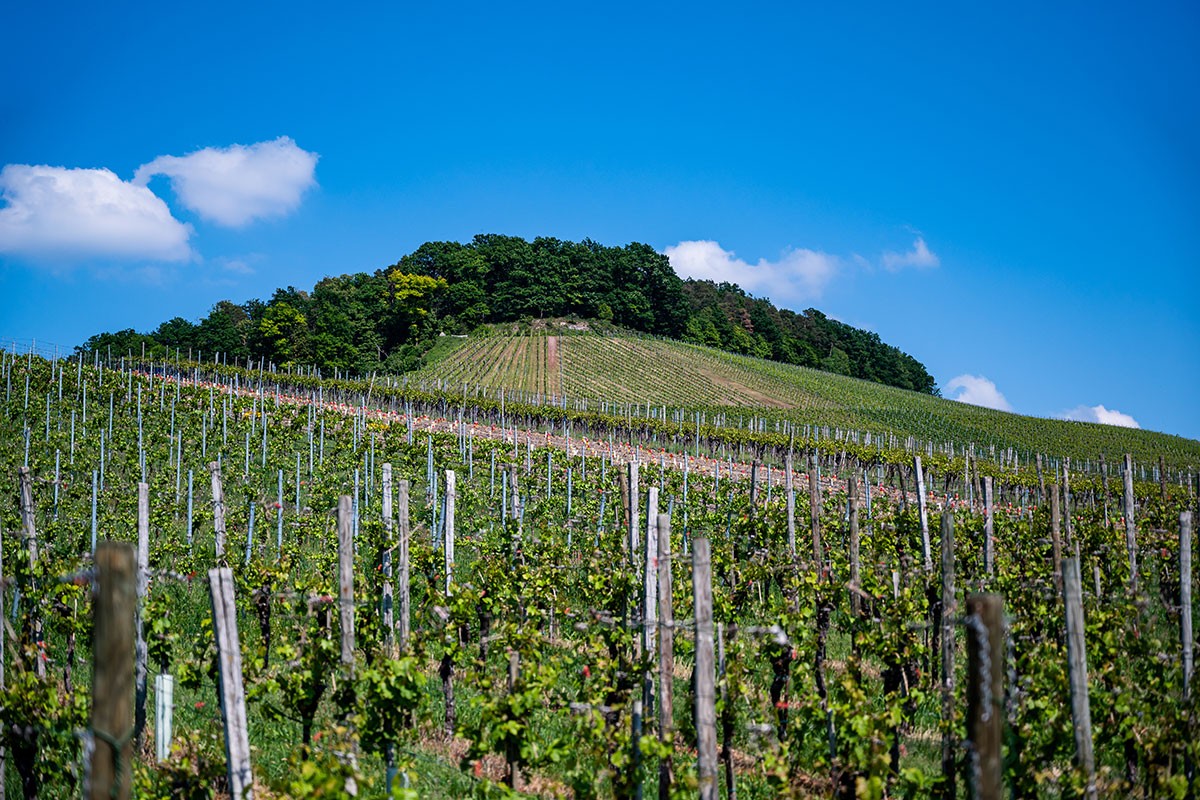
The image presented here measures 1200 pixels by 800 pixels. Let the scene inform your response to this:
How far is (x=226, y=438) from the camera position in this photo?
23.3 metres

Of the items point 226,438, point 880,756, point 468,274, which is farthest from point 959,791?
point 468,274

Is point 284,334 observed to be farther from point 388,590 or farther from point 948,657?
point 948,657

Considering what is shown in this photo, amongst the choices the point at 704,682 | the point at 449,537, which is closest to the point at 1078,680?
the point at 704,682

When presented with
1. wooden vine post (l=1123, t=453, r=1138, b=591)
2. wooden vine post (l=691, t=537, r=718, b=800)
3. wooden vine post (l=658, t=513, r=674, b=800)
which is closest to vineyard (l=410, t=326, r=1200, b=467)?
wooden vine post (l=1123, t=453, r=1138, b=591)

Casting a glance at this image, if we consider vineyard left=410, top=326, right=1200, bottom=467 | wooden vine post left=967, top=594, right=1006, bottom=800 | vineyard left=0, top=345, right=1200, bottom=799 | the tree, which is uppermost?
the tree

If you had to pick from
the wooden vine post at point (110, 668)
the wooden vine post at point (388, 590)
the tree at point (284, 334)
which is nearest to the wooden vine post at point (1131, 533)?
the wooden vine post at point (388, 590)

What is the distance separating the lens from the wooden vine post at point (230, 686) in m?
4.97

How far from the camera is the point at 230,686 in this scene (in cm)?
501

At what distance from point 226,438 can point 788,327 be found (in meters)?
94.7

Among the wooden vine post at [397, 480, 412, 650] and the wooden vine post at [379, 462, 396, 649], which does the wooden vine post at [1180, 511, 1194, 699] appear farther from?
the wooden vine post at [397, 480, 412, 650]

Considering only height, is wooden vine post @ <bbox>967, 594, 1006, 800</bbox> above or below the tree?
below

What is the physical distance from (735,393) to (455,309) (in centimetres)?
3148

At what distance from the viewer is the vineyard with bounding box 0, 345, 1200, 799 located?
5.36 metres

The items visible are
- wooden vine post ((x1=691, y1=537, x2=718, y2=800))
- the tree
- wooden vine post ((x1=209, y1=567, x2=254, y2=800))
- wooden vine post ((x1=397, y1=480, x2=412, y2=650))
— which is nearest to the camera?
wooden vine post ((x1=209, y1=567, x2=254, y2=800))
